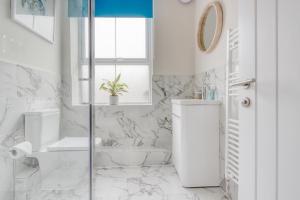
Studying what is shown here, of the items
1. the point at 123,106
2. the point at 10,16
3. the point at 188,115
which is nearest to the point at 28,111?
the point at 10,16

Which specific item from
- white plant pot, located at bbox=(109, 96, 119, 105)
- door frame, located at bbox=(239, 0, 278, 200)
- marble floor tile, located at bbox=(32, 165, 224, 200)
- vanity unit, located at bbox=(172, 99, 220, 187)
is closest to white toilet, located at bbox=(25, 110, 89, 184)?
marble floor tile, located at bbox=(32, 165, 224, 200)

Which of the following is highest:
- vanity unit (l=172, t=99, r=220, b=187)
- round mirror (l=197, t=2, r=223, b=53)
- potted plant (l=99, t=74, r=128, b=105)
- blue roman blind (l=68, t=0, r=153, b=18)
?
blue roman blind (l=68, t=0, r=153, b=18)

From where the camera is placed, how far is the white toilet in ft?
4.65

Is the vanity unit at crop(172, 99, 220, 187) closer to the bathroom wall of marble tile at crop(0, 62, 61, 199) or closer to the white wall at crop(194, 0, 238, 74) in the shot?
the white wall at crop(194, 0, 238, 74)

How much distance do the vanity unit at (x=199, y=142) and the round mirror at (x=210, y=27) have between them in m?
0.69

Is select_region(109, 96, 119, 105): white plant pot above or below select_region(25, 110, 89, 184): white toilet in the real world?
above

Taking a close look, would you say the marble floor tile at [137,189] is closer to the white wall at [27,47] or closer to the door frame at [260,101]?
the white wall at [27,47]

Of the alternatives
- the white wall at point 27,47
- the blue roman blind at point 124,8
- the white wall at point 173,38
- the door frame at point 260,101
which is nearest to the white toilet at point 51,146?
the white wall at point 27,47

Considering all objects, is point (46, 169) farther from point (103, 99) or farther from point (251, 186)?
point (103, 99)

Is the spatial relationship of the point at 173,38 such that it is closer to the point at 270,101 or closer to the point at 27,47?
the point at 27,47

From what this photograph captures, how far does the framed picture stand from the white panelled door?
4.06ft

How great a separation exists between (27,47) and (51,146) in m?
0.68

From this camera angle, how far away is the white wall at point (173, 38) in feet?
9.90

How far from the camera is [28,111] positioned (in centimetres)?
142
